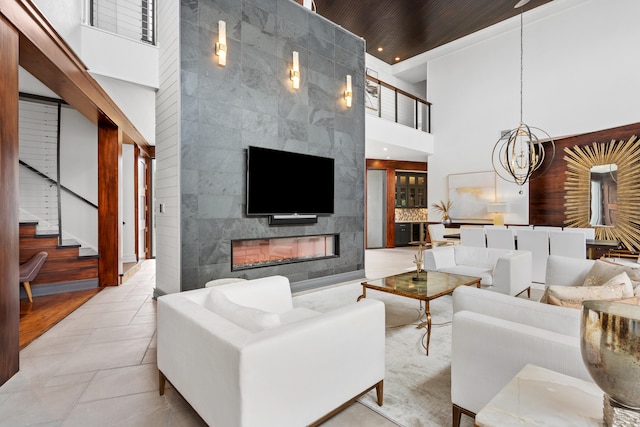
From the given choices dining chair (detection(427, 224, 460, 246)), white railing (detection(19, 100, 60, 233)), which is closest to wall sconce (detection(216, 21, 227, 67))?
white railing (detection(19, 100, 60, 233))

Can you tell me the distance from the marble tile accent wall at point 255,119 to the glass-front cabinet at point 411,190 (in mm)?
5635

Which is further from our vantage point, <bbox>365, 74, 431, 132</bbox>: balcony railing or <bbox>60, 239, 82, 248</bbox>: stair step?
<bbox>365, 74, 431, 132</bbox>: balcony railing

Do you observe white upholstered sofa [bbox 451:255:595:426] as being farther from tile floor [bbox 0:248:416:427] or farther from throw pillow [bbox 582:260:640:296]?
throw pillow [bbox 582:260:640:296]

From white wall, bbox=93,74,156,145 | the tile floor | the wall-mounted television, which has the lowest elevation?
the tile floor

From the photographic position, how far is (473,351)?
1643 millimetres

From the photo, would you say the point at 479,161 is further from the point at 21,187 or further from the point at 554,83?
the point at 21,187

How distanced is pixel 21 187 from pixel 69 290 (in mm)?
1819

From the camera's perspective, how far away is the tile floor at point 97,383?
5.98 ft

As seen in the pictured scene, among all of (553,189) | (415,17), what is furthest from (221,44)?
(553,189)

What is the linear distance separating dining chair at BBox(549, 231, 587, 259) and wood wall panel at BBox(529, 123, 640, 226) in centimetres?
305

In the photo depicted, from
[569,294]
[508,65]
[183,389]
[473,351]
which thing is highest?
[508,65]

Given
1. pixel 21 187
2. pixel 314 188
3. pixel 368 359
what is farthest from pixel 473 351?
pixel 21 187

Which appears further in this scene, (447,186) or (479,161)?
(447,186)

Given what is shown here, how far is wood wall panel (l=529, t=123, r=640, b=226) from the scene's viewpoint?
7056 mm
